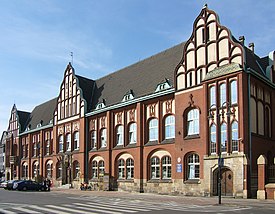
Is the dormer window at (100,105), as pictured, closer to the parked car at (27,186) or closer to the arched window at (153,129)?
the arched window at (153,129)

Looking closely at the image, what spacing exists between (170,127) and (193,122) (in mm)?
3808

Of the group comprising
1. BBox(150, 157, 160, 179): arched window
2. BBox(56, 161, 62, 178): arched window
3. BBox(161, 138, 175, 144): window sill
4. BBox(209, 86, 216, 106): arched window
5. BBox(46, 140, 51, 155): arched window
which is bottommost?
BBox(56, 161, 62, 178): arched window

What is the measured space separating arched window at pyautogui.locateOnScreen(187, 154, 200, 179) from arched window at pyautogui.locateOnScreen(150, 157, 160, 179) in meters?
4.74

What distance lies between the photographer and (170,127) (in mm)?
39875

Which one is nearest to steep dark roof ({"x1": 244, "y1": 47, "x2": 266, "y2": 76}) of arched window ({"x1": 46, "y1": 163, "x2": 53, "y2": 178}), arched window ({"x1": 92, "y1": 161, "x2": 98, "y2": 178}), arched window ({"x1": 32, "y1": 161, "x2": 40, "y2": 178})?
arched window ({"x1": 92, "y1": 161, "x2": 98, "y2": 178})

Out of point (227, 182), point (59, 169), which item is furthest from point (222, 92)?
point (59, 169)

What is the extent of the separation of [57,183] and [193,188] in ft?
96.6

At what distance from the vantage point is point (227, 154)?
3228cm

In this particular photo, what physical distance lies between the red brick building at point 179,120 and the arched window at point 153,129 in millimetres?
110

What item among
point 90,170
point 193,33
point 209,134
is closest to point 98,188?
point 90,170

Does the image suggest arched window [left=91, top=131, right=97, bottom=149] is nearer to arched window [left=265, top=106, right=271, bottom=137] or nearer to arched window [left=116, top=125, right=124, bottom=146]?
arched window [left=116, top=125, right=124, bottom=146]

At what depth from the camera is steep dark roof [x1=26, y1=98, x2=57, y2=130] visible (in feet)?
224

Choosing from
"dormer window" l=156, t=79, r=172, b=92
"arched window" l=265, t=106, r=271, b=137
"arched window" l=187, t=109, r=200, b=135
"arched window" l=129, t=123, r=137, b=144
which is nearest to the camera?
"arched window" l=265, t=106, r=271, b=137

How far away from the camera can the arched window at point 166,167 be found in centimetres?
3922
